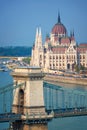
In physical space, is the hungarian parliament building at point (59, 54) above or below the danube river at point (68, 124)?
above

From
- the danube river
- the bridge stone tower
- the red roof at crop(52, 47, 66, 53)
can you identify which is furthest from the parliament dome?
the bridge stone tower

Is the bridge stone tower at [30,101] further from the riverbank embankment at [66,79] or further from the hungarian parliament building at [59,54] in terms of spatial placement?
the hungarian parliament building at [59,54]

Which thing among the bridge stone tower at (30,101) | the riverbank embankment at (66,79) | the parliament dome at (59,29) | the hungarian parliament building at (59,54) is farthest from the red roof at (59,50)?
the bridge stone tower at (30,101)

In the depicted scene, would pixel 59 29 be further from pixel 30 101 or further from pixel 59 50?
pixel 30 101

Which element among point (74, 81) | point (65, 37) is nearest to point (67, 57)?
point (65, 37)

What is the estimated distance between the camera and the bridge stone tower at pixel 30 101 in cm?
1541

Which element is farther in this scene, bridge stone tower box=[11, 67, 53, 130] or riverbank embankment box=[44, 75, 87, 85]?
riverbank embankment box=[44, 75, 87, 85]

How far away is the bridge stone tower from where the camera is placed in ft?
50.6

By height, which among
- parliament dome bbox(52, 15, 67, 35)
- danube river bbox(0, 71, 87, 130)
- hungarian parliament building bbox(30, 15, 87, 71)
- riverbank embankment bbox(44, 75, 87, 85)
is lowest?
danube river bbox(0, 71, 87, 130)

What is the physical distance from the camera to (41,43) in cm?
6191

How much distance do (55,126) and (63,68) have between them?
39.8 meters

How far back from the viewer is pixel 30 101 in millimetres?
15438

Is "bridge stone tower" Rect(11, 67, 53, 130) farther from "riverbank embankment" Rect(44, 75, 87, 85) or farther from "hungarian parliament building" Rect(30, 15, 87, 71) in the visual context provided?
"hungarian parliament building" Rect(30, 15, 87, 71)

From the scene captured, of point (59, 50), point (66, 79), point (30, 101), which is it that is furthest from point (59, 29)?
point (30, 101)
